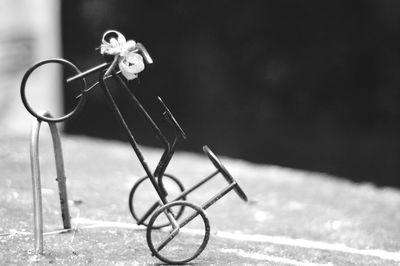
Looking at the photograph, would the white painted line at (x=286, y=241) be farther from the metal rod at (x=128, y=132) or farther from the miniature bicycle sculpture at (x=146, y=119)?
the metal rod at (x=128, y=132)

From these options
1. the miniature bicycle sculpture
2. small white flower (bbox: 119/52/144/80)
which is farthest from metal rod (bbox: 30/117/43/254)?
small white flower (bbox: 119/52/144/80)

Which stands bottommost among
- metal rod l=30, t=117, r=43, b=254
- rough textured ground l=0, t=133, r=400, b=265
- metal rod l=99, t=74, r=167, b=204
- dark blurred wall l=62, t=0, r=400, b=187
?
dark blurred wall l=62, t=0, r=400, b=187

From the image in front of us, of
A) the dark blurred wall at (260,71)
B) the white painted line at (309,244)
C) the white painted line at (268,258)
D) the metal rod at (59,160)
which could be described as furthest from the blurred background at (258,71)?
the metal rod at (59,160)

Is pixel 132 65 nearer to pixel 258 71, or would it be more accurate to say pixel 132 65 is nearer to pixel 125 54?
pixel 125 54

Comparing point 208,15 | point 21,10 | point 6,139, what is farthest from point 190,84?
point 6,139

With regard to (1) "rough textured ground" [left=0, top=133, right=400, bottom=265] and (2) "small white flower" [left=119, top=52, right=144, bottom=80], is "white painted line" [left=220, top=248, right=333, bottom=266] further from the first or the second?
(2) "small white flower" [left=119, top=52, right=144, bottom=80]

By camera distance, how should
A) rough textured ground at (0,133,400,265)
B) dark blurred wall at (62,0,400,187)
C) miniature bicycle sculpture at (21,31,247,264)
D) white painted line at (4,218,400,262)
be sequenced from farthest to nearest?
dark blurred wall at (62,0,400,187) → white painted line at (4,218,400,262) → rough textured ground at (0,133,400,265) → miniature bicycle sculpture at (21,31,247,264)

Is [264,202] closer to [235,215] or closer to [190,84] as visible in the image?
[235,215]
